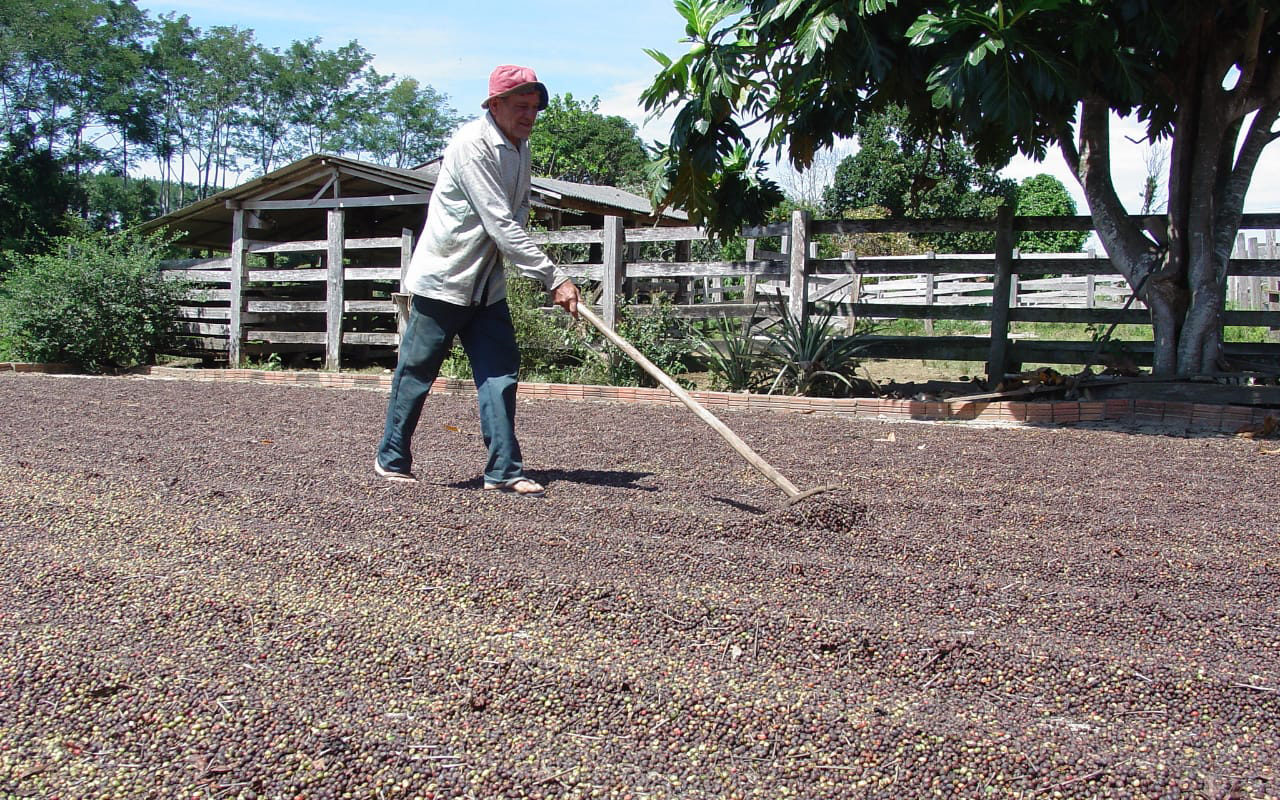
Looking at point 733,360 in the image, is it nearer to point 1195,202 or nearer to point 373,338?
point 1195,202

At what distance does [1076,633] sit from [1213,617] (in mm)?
470

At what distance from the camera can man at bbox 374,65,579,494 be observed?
432cm

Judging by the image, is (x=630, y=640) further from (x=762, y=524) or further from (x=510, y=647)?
(x=762, y=524)

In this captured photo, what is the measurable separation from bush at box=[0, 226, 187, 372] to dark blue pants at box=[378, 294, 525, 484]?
9077 millimetres

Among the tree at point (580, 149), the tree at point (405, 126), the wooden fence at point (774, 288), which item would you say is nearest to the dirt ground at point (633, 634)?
the wooden fence at point (774, 288)

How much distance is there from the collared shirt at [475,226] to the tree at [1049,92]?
9.28 ft

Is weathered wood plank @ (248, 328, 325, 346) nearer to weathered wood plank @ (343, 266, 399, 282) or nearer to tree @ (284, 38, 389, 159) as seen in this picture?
weathered wood plank @ (343, 266, 399, 282)

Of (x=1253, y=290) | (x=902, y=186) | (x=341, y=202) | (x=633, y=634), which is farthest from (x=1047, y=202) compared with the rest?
(x=633, y=634)

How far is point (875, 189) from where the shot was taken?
31875 millimetres

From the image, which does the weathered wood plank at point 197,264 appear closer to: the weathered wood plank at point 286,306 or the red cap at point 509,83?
the weathered wood plank at point 286,306

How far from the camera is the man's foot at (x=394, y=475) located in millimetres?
4457

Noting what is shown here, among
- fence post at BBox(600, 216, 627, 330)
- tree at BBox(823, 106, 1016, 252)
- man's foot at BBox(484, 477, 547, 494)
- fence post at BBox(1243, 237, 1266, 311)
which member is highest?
tree at BBox(823, 106, 1016, 252)

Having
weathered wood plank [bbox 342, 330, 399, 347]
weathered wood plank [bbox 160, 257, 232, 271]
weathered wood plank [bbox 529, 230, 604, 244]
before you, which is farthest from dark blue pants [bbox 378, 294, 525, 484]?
weathered wood plank [bbox 160, 257, 232, 271]

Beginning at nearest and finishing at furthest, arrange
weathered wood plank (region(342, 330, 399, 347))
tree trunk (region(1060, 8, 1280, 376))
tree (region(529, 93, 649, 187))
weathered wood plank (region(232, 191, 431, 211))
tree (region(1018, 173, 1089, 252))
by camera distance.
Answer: tree trunk (region(1060, 8, 1280, 376)) → weathered wood plank (region(342, 330, 399, 347)) → weathered wood plank (region(232, 191, 431, 211)) → tree (region(1018, 173, 1089, 252)) → tree (region(529, 93, 649, 187))
